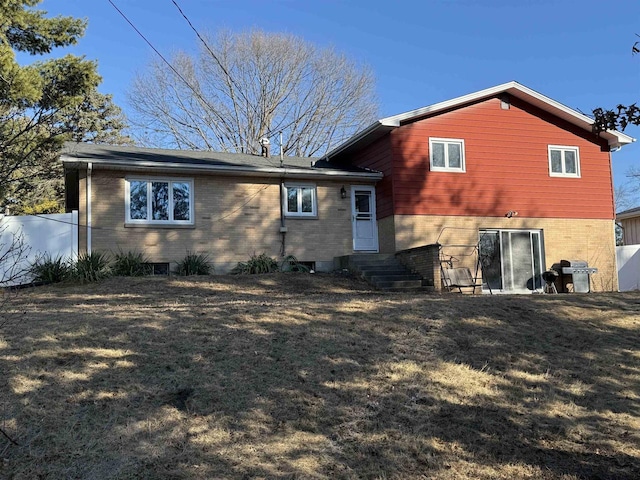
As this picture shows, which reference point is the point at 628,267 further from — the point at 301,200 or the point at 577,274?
the point at 301,200

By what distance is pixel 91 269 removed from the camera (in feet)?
45.8

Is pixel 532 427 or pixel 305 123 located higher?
pixel 305 123

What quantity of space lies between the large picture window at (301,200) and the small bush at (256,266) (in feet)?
5.87

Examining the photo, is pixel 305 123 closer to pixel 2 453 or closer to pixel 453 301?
pixel 453 301

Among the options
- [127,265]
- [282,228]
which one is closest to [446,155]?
[282,228]

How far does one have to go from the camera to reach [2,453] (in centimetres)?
473

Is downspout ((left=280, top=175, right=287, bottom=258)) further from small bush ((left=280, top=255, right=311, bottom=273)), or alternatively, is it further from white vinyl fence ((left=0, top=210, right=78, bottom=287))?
white vinyl fence ((left=0, top=210, right=78, bottom=287))

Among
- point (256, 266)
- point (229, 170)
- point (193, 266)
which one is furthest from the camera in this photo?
point (229, 170)

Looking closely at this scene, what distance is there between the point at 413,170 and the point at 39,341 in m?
12.5

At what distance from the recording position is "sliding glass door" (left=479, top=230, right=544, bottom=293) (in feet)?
58.0

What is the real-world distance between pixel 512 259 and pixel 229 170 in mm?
9059

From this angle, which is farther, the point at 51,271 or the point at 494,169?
the point at 494,169

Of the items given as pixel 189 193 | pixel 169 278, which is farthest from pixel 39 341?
pixel 189 193

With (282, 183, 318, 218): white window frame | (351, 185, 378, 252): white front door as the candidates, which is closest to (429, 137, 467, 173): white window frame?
(351, 185, 378, 252): white front door
